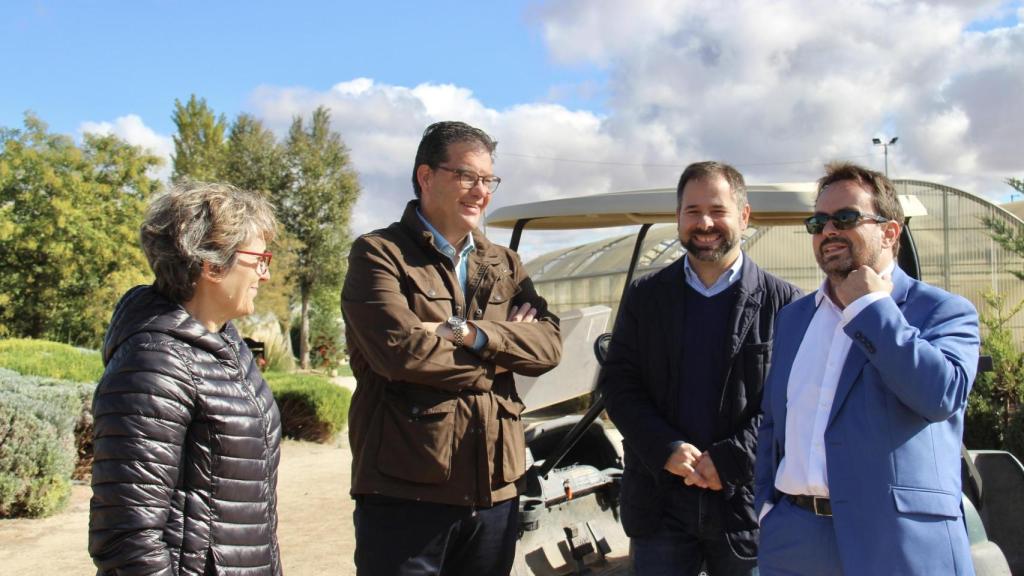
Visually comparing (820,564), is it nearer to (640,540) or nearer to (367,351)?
(640,540)

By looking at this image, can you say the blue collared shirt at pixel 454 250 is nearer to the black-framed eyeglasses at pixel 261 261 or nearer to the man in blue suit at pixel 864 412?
the black-framed eyeglasses at pixel 261 261

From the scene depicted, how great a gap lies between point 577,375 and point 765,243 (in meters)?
17.0

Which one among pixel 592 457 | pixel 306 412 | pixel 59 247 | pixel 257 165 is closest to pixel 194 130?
pixel 257 165

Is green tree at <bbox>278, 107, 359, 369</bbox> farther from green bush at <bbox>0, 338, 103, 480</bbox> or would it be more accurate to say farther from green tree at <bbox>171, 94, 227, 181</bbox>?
green bush at <bbox>0, 338, 103, 480</bbox>

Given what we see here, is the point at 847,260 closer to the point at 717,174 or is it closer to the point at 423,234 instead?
the point at 717,174

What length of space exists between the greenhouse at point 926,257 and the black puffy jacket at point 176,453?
14.8 meters

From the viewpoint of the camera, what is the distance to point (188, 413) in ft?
6.10

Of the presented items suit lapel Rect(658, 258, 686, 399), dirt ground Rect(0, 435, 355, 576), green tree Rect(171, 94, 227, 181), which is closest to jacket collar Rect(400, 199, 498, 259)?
suit lapel Rect(658, 258, 686, 399)

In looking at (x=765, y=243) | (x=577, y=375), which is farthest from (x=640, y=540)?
(x=765, y=243)

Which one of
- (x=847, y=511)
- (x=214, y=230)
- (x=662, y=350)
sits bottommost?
(x=847, y=511)

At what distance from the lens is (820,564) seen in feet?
7.02

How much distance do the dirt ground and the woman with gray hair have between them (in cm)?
361

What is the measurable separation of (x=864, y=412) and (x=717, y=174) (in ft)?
3.37

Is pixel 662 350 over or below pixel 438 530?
over
